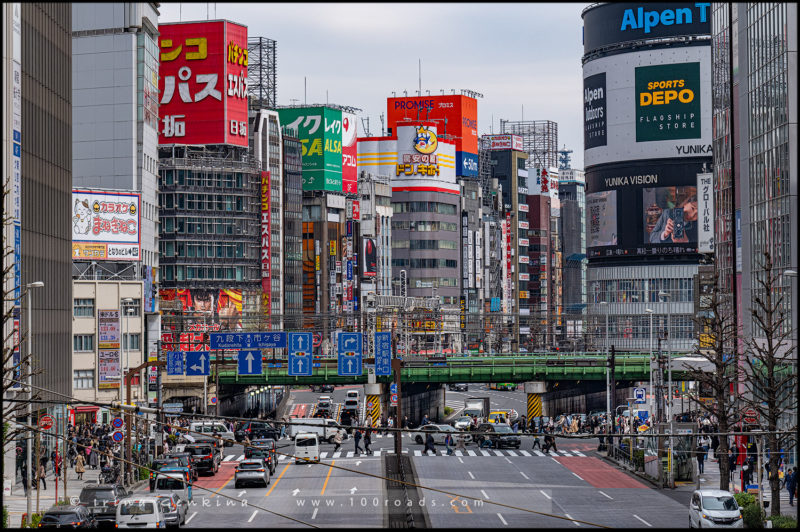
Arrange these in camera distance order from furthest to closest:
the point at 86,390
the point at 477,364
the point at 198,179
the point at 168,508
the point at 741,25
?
the point at 198,179
the point at 477,364
the point at 86,390
the point at 741,25
the point at 168,508

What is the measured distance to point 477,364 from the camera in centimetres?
11644

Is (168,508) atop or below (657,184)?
below

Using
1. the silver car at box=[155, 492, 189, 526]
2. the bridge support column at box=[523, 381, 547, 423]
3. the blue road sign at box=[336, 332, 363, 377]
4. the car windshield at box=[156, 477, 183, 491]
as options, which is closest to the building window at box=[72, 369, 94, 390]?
the blue road sign at box=[336, 332, 363, 377]

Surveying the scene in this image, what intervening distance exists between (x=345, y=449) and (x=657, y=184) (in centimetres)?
9115

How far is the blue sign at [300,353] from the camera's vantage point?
82812mm

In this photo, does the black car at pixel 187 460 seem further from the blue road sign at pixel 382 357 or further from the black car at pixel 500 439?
the black car at pixel 500 439

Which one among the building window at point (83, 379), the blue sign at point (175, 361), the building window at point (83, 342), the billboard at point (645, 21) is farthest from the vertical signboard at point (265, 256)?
the blue sign at point (175, 361)

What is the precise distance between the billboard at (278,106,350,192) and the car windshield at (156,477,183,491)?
444 ft

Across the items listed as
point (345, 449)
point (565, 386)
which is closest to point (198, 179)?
point (565, 386)

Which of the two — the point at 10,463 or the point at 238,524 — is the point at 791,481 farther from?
the point at 10,463

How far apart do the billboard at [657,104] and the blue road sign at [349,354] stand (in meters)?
89.7

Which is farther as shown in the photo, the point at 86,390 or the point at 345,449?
Result: the point at 86,390

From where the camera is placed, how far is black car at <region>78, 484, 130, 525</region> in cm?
4472

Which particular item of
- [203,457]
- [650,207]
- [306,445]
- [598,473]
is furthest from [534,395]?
[650,207]
